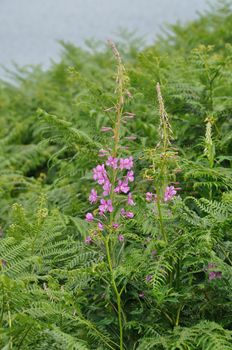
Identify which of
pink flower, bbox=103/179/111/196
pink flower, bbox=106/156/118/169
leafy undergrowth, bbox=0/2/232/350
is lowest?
leafy undergrowth, bbox=0/2/232/350

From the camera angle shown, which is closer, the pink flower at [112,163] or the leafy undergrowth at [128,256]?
the leafy undergrowth at [128,256]

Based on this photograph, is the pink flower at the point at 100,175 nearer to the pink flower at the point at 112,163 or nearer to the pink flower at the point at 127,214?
the pink flower at the point at 112,163

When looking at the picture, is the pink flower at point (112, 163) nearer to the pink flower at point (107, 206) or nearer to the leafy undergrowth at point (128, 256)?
the leafy undergrowth at point (128, 256)

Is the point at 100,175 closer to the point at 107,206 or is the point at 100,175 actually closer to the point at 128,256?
the point at 107,206

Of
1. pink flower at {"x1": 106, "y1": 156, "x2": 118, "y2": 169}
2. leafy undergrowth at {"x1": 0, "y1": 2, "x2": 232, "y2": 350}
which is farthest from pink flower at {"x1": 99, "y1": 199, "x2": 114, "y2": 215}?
pink flower at {"x1": 106, "y1": 156, "x2": 118, "y2": 169}

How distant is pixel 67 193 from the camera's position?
4.39 metres

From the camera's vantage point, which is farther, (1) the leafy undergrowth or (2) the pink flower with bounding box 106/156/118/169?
(2) the pink flower with bounding box 106/156/118/169

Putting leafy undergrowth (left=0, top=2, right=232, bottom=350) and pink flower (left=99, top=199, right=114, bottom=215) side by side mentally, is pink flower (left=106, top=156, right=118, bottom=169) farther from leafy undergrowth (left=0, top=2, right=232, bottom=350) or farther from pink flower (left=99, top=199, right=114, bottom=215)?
pink flower (left=99, top=199, right=114, bottom=215)

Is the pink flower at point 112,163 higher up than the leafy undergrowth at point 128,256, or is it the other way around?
the pink flower at point 112,163

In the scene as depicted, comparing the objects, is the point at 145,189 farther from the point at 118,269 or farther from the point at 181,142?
the point at 118,269

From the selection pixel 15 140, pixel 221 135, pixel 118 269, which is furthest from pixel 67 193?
pixel 15 140

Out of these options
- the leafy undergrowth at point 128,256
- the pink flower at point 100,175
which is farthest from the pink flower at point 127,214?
the pink flower at point 100,175

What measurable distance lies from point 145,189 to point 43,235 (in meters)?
0.86

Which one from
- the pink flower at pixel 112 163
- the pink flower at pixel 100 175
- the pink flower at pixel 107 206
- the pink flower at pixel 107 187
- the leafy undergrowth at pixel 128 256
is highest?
the pink flower at pixel 112 163
